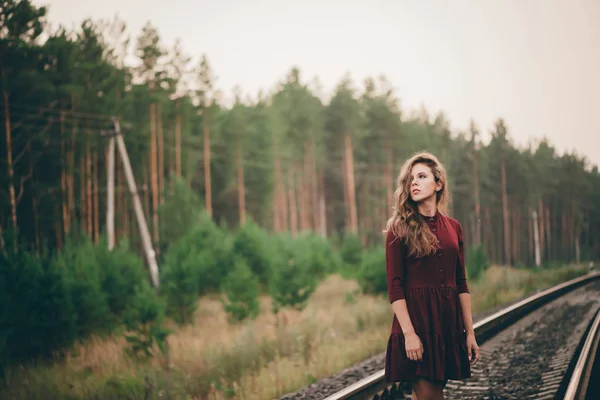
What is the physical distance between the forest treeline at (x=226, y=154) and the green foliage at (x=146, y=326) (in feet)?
13.4

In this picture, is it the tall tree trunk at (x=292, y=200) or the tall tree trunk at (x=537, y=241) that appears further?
the tall tree trunk at (x=292, y=200)

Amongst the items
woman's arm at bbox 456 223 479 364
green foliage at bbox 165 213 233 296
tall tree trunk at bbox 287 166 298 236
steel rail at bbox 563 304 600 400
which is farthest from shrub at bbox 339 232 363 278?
woman's arm at bbox 456 223 479 364

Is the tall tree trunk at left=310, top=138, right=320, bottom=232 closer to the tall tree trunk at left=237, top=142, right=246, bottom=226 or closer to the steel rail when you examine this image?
the tall tree trunk at left=237, top=142, right=246, bottom=226

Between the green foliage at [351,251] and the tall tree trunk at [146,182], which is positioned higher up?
the tall tree trunk at [146,182]

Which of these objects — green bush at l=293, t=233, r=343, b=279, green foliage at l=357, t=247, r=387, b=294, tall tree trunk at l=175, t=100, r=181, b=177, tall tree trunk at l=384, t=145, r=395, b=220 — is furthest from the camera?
tall tree trunk at l=384, t=145, r=395, b=220

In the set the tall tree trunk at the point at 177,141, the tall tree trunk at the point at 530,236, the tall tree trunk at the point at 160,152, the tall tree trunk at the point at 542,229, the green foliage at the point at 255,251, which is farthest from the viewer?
the tall tree trunk at the point at 177,141

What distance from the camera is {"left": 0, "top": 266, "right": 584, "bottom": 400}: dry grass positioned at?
7.29m

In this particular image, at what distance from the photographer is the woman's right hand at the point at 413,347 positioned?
261cm

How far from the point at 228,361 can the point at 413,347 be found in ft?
23.2

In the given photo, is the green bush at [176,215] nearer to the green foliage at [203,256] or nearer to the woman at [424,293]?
the green foliage at [203,256]

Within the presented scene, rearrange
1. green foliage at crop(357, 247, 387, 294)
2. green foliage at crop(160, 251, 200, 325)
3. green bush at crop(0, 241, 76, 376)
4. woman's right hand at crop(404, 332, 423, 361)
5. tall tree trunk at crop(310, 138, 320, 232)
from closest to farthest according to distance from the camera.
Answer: woman's right hand at crop(404, 332, 423, 361), green bush at crop(0, 241, 76, 376), green foliage at crop(160, 251, 200, 325), green foliage at crop(357, 247, 387, 294), tall tree trunk at crop(310, 138, 320, 232)

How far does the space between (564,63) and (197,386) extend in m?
10.2

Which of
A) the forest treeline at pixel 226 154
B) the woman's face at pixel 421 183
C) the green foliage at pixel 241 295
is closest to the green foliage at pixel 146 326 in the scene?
the green foliage at pixel 241 295

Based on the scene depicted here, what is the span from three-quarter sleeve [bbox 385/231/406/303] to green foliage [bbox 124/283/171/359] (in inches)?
355
